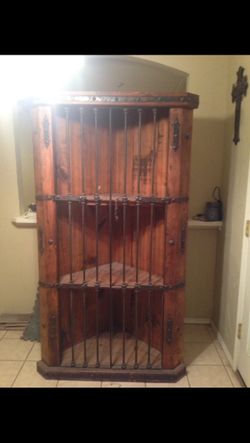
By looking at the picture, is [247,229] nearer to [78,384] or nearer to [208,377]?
[208,377]

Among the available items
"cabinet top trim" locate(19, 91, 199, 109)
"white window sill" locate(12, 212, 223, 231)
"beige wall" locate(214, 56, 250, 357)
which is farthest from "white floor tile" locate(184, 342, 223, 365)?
"cabinet top trim" locate(19, 91, 199, 109)

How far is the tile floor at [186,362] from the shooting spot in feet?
6.18

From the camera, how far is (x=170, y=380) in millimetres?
1895

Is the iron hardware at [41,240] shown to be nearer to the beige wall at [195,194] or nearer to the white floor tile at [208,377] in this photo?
the beige wall at [195,194]

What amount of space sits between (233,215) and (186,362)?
1027mm

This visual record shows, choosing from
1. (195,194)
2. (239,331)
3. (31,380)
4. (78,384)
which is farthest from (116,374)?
(195,194)

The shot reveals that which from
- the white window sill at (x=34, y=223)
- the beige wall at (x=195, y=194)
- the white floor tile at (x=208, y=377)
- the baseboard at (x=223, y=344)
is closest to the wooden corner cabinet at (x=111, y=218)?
the white floor tile at (x=208, y=377)

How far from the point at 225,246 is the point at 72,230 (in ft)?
3.56

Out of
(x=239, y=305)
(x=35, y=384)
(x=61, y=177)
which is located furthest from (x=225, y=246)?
(x=35, y=384)

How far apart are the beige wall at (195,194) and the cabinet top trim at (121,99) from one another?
685 millimetres

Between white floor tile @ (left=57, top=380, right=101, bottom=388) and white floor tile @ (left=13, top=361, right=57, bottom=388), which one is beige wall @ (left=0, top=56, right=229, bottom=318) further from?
white floor tile @ (left=57, top=380, right=101, bottom=388)

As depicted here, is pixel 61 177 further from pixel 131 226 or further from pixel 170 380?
pixel 170 380
